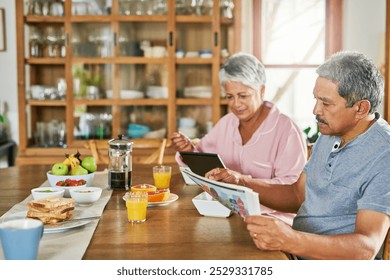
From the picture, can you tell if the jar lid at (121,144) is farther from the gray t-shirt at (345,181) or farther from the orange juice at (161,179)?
the gray t-shirt at (345,181)

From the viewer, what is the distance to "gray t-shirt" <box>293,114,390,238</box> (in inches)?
47.5

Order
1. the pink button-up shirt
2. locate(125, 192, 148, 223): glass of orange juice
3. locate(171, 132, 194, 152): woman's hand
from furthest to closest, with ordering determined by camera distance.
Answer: locate(171, 132, 194, 152): woman's hand < the pink button-up shirt < locate(125, 192, 148, 223): glass of orange juice

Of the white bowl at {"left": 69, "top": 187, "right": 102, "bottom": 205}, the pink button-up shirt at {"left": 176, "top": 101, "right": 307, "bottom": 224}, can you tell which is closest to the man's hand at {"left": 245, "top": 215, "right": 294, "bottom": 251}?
the white bowl at {"left": 69, "top": 187, "right": 102, "bottom": 205}

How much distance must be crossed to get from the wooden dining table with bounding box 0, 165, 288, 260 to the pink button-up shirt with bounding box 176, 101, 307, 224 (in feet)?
1.10

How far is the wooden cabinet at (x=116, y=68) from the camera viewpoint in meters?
3.35

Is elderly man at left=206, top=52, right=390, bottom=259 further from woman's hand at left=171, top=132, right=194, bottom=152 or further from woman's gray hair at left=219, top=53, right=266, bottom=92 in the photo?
woman's hand at left=171, top=132, right=194, bottom=152

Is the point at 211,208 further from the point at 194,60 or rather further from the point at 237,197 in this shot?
the point at 194,60

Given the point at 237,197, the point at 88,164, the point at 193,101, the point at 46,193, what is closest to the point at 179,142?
the point at 88,164

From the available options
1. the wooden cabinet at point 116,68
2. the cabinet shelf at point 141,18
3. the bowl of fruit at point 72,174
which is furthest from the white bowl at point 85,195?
the cabinet shelf at point 141,18

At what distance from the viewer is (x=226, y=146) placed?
2.03 meters

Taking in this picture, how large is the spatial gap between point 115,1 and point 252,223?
2513 millimetres

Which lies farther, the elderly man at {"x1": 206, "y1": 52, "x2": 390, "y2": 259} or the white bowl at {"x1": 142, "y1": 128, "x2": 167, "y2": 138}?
the white bowl at {"x1": 142, "y1": 128, "x2": 167, "y2": 138}

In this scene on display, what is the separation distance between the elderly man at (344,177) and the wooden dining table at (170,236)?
0.23ft
